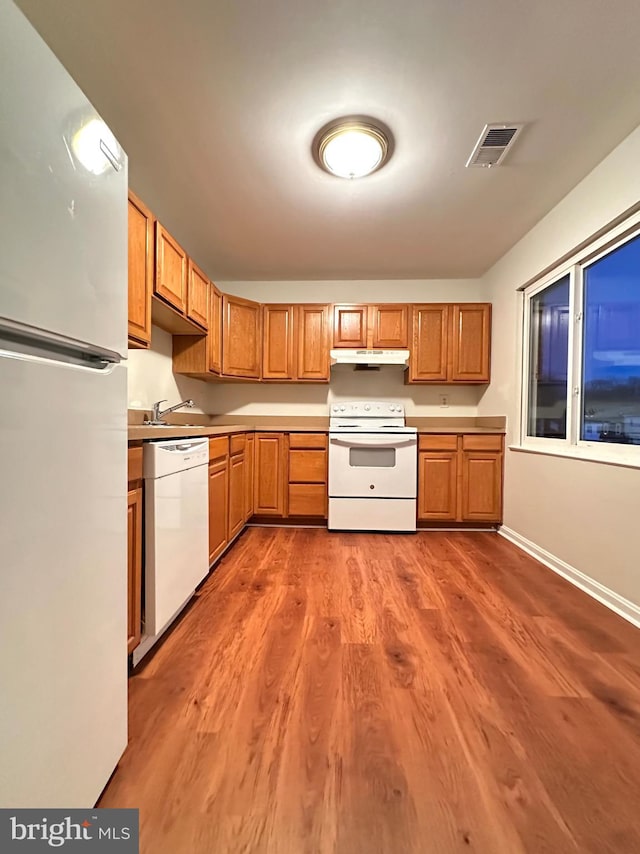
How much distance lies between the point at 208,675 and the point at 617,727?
134 centimetres

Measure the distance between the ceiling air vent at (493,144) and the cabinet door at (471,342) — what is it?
5.23ft

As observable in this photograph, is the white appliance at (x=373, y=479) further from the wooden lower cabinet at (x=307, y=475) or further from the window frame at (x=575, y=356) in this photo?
the window frame at (x=575, y=356)

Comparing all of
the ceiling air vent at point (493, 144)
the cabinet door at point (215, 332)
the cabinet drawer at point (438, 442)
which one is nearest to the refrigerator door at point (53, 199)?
the ceiling air vent at point (493, 144)

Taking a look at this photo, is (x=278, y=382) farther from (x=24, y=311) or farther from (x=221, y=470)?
(x=24, y=311)

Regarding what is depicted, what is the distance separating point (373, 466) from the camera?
10.6 feet

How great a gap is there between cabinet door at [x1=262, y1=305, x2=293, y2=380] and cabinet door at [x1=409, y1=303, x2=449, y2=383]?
119 cm

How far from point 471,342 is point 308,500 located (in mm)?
2131

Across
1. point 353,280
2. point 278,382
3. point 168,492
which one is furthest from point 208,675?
point 353,280

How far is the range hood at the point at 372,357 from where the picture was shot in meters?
3.45

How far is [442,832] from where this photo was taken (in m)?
0.84

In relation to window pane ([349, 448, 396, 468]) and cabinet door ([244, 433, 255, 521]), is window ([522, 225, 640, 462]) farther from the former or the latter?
cabinet door ([244, 433, 255, 521])

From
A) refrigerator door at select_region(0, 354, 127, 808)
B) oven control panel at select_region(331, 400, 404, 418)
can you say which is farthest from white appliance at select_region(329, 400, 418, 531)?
refrigerator door at select_region(0, 354, 127, 808)

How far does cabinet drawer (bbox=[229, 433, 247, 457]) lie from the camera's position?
2.73 m

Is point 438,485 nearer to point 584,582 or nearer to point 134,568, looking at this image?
point 584,582
